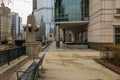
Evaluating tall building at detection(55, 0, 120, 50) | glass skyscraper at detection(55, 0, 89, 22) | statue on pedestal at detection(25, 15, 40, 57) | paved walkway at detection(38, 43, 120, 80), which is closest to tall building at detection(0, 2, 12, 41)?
statue on pedestal at detection(25, 15, 40, 57)

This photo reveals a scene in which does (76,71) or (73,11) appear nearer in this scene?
(76,71)

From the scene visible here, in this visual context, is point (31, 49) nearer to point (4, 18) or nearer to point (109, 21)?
point (4, 18)

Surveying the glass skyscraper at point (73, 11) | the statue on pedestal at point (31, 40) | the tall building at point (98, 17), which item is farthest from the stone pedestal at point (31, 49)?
the glass skyscraper at point (73, 11)

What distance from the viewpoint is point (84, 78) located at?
11188mm

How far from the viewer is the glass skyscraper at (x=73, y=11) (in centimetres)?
4503

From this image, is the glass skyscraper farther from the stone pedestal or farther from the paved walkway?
the paved walkway

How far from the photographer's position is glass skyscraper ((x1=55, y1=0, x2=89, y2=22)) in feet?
148

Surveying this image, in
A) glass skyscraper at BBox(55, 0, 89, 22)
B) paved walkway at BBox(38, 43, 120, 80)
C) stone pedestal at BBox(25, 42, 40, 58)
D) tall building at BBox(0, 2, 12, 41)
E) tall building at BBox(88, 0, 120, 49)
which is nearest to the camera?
tall building at BBox(0, 2, 12, 41)

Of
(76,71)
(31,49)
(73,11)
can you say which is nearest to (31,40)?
(31,49)

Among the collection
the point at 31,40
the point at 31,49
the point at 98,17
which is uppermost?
the point at 98,17

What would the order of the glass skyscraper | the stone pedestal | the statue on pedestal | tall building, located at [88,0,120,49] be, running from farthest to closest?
the glass skyscraper → tall building, located at [88,0,120,49] → the statue on pedestal → the stone pedestal

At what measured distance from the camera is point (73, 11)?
4547 centimetres

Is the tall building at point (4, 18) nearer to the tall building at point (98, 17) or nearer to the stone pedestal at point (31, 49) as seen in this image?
the stone pedestal at point (31, 49)

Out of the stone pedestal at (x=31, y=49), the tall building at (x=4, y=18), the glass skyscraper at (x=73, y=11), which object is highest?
the glass skyscraper at (x=73, y=11)
